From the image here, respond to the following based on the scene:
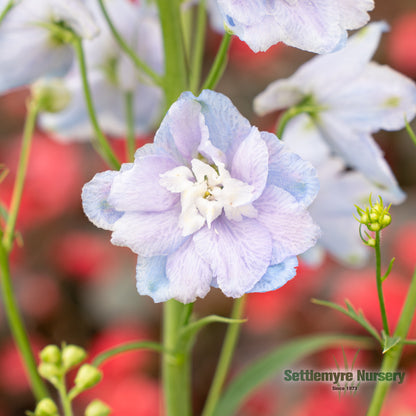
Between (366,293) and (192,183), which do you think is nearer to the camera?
(192,183)

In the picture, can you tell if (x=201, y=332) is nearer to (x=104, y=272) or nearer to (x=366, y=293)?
(x=104, y=272)

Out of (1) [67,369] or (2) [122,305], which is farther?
(2) [122,305]

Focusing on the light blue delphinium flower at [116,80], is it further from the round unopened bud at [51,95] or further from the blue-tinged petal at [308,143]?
the blue-tinged petal at [308,143]

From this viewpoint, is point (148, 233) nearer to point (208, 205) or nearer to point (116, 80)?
point (208, 205)

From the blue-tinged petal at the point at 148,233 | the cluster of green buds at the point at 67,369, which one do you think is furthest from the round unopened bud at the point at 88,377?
the blue-tinged petal at the point at 148,233

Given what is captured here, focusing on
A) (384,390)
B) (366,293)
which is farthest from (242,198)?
(366,293)

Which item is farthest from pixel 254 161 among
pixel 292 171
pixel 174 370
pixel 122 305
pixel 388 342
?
pixel 122 305

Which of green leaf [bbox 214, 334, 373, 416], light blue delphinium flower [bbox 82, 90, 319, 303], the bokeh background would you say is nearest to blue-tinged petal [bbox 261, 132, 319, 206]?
light blue delphinium flower [bbox 82, 90, 319, 303]

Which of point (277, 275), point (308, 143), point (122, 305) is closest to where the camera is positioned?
point (277, 275)

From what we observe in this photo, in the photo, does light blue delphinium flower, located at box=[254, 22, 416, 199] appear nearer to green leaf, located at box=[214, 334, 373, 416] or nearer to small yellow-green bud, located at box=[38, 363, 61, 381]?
green leaf, located at box=[214, 334, 373, 416]
